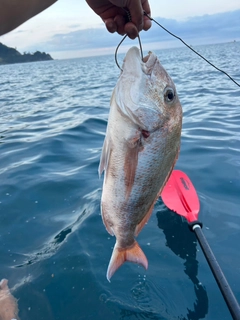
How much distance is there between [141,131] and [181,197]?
2.32 m

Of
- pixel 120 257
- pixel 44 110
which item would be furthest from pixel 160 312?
pixel 44 110

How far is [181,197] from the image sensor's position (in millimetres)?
4062

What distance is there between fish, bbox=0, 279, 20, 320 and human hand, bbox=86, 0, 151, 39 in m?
2.51

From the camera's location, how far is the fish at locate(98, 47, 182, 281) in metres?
1.93

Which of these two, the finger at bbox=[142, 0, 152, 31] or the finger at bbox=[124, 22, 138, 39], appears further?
the finger at bbox=[142, 0, 152, 31]

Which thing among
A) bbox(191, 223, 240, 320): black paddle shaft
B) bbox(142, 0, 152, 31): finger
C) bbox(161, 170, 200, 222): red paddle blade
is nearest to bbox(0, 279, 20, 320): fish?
bbox(191, 223, 240, 320): black paddle shaft

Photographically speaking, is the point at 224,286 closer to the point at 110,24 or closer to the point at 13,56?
the point at 110,24

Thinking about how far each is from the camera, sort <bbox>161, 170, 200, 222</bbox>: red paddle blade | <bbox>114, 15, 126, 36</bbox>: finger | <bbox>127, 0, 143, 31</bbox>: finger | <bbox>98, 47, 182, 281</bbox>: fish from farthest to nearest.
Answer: <bbox>161, 170, 200, 222</bbox>: red paddle blade, <bbox>114, 15, 126, 36</bbox>: finger, <bbox>127, 0, 143, 31</bbox>: finger, <bbox>98, 47, 182, 281</bbox>: fish

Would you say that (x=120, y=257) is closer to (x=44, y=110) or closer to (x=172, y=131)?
(x=172, y=131)

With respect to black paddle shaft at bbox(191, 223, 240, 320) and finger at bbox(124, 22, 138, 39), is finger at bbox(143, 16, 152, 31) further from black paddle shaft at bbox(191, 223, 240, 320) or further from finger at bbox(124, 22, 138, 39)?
black paddle shaft at bbox(191, 223, 240, 320)

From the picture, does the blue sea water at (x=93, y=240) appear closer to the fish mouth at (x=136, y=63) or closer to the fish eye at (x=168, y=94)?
the fish eye at (x=168, y=94)

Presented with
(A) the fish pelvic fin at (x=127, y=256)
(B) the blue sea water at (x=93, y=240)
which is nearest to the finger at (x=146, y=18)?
(A) the fish pelvic fin at (x=127, y=256)

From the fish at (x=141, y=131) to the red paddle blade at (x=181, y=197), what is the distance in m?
1.69

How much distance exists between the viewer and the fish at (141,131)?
193cm
